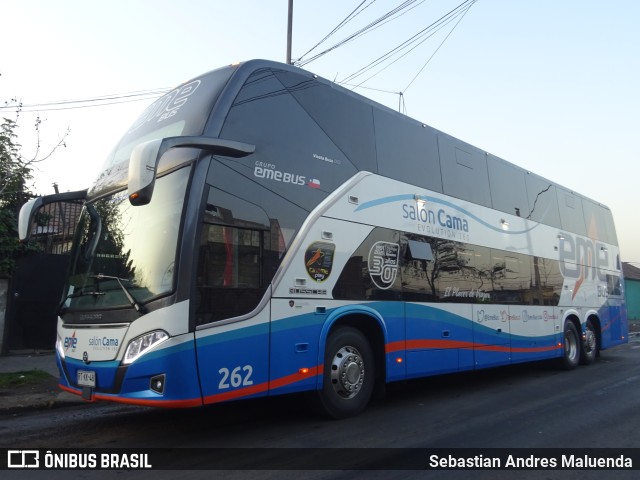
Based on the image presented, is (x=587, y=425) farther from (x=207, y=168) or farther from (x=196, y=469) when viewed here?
(x=207, y=168)

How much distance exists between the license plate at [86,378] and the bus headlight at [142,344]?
1.85 ft

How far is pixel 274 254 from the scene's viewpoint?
20.3 feet

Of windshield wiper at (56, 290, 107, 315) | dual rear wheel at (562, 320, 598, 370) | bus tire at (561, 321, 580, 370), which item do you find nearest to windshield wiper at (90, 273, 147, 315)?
windshield wiper at (56, 290, 107, 315)

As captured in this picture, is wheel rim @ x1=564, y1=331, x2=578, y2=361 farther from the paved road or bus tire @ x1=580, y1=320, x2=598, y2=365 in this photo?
the paved road

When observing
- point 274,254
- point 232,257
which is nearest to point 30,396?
point 232,257

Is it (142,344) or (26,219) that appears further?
(26,219)

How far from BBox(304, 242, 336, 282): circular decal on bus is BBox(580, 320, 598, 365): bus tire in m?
9.29

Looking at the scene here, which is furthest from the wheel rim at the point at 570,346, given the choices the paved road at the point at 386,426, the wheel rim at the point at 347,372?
the wheel rim at the point at 347,372

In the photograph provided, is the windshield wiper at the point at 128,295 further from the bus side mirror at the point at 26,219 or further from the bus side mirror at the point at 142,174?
the bus side mirror at the point at 26,219

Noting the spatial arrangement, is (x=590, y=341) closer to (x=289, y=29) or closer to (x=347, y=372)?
(x=347, y=372)

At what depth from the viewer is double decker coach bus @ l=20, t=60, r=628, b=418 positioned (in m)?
5.41

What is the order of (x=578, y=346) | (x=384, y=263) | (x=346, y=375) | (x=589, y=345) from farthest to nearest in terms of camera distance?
(x=589, y=345), (x=578, y=346), (x=384, y=263), (x=346, y=375)

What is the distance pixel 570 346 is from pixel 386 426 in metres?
8.09

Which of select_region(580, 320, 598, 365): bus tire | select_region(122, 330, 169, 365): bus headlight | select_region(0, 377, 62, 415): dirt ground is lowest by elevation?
select_region(0, 377, 62, 415): dirt ground
